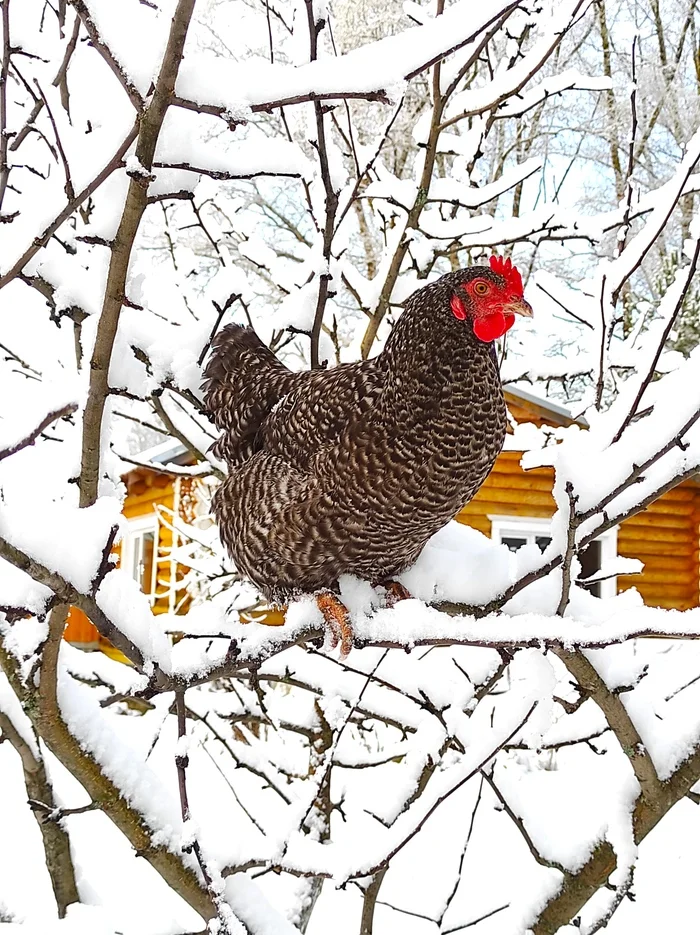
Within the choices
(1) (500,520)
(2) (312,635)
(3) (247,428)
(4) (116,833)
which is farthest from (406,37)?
(1) (500,520)

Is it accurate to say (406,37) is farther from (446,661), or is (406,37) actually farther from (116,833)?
(116,833)

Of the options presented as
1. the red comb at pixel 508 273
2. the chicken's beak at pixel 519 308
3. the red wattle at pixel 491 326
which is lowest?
the red wattle at pixel 491 326

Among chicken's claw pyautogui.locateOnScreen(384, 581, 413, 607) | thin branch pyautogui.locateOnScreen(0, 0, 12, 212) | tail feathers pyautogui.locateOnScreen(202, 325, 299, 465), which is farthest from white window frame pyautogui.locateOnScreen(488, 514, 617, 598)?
thin branch pyautogui.locateOnScreen(0, 0, 12, 212)

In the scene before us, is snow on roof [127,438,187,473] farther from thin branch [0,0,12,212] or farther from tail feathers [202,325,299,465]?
thin branch [0,0,12,212]

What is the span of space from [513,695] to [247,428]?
1081mm

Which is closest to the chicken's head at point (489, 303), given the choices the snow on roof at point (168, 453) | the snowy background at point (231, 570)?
the snowy background at point (231, 570)

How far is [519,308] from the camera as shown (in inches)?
71.4

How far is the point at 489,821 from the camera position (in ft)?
18.6

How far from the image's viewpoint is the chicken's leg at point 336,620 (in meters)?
1.76

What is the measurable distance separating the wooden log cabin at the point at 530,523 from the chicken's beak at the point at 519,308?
24.1ft

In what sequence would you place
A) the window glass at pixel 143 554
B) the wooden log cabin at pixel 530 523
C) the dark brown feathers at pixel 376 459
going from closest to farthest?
1. the dark brown feathers at pixel 376 459
2. the wooden log cabin at pixel 530 523
3. the window glass at pixel 143 554

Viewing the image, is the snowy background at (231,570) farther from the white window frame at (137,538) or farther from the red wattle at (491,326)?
the white window frame at (137,538)

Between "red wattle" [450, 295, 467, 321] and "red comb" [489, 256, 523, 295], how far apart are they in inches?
4.5

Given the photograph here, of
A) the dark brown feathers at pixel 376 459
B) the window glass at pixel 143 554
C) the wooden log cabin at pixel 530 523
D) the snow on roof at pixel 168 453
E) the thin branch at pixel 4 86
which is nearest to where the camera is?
the thin branch at pixel 4 86
